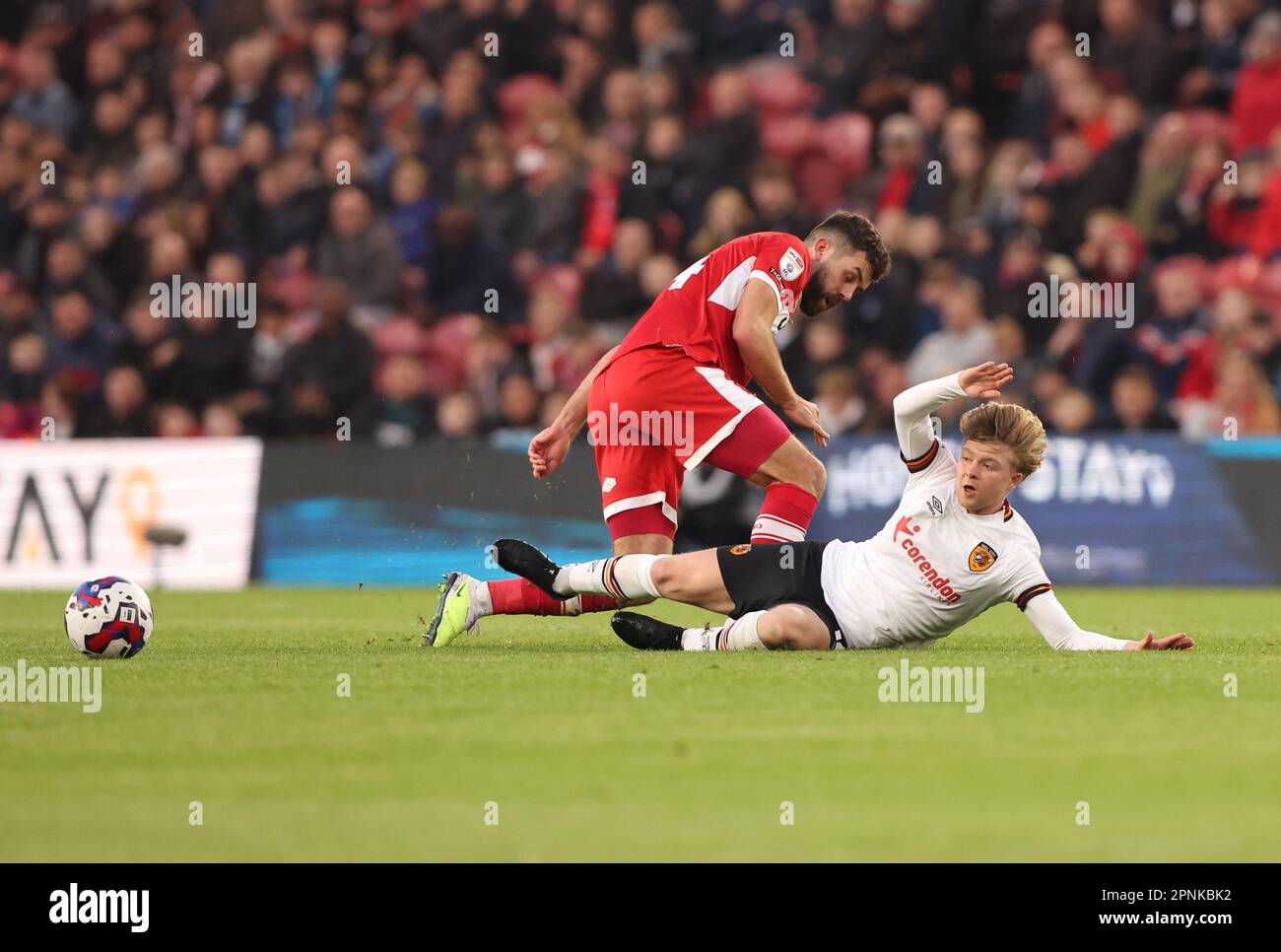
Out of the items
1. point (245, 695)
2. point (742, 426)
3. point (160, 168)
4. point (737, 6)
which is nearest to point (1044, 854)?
point (245, 695)

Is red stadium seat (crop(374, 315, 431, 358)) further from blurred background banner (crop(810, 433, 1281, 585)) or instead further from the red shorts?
the red shorts

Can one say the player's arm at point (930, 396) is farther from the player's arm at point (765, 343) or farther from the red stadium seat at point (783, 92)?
the red stadium seat at point (783, 92)

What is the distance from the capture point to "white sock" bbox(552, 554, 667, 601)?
794 centimetres

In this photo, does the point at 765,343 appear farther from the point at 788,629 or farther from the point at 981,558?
the point at 981,558

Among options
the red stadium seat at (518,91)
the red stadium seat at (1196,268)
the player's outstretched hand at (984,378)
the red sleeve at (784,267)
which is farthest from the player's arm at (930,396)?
the red stadium seat at (518,91)

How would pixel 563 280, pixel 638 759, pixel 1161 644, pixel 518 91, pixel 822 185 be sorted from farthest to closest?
pixel 518 91 < pixel 563 280 < pixel 822 185 < pixel 1161 644 < pixel 638 759

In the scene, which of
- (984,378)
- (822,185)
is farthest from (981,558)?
(822,185)

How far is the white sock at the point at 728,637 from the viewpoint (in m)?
7.86

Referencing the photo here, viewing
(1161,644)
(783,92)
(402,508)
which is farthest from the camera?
(783,92)

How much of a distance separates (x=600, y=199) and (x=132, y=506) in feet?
15.6

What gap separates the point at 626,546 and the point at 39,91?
44.3ft

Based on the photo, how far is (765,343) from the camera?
328 inches

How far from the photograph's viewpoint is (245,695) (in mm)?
6523

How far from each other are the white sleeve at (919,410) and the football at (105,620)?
323 cm
